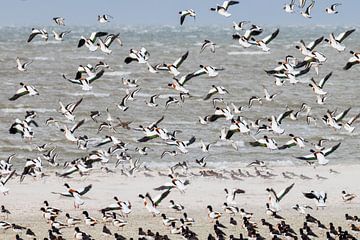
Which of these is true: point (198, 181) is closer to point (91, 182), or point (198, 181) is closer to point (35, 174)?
point (91, 182)

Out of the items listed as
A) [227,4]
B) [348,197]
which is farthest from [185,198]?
[227,4]

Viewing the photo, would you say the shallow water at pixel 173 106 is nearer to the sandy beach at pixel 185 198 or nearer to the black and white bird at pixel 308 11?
the sandy beach at pixel 185 198

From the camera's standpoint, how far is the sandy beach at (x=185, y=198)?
22703 millimetres

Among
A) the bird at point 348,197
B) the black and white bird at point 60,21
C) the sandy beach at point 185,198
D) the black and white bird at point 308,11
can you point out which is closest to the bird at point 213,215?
the sandy beach at point 185,198

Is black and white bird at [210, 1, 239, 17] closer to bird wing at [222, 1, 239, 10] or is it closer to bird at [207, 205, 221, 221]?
bird wing at [222, 1, 239, 10]

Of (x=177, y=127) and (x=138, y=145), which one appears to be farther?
(x=177, y=127)

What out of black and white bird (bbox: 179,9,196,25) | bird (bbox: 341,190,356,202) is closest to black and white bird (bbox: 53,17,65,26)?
black and white bird (bbox: 179,9,196,25)

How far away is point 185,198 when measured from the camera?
86.1ft

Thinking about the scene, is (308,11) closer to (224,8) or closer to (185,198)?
(224,8)

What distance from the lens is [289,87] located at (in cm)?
6138

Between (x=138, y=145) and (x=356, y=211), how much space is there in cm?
1423

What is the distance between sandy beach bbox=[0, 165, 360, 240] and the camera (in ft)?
74.5

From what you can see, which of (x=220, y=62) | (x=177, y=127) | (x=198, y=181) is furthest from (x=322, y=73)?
(x=198, y=181)

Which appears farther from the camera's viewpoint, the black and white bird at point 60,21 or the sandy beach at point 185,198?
the black and white bird at point 60,21
